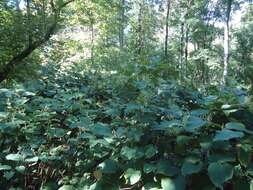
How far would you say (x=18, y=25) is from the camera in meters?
9.70

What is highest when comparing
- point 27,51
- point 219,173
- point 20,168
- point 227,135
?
point 27,51

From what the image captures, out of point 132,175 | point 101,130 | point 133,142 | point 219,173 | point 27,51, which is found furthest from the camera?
point 27,51

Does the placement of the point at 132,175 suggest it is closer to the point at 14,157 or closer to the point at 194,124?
the point at 194,124

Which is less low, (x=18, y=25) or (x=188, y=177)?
(x=18, y=25)

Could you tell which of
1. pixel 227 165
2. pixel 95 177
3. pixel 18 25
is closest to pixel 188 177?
pixel 227 165

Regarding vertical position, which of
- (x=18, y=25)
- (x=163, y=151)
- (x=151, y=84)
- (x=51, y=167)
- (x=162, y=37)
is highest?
(x=162, y=37)

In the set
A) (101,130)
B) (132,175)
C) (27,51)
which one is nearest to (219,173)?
(132,175)

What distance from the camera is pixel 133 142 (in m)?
1.55

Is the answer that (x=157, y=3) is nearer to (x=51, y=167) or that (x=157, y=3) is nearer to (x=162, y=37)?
(x=162, y=37)

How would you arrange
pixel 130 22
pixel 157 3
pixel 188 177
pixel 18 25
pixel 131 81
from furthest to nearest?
pixel 157 3
pixel 130 22
pixel 18 25
pixel 131 81
pixel 188 177

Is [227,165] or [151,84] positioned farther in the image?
[151,84]

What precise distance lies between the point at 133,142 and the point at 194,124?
302mm

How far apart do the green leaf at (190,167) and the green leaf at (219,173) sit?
2.0 inches

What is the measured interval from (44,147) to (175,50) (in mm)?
30118
